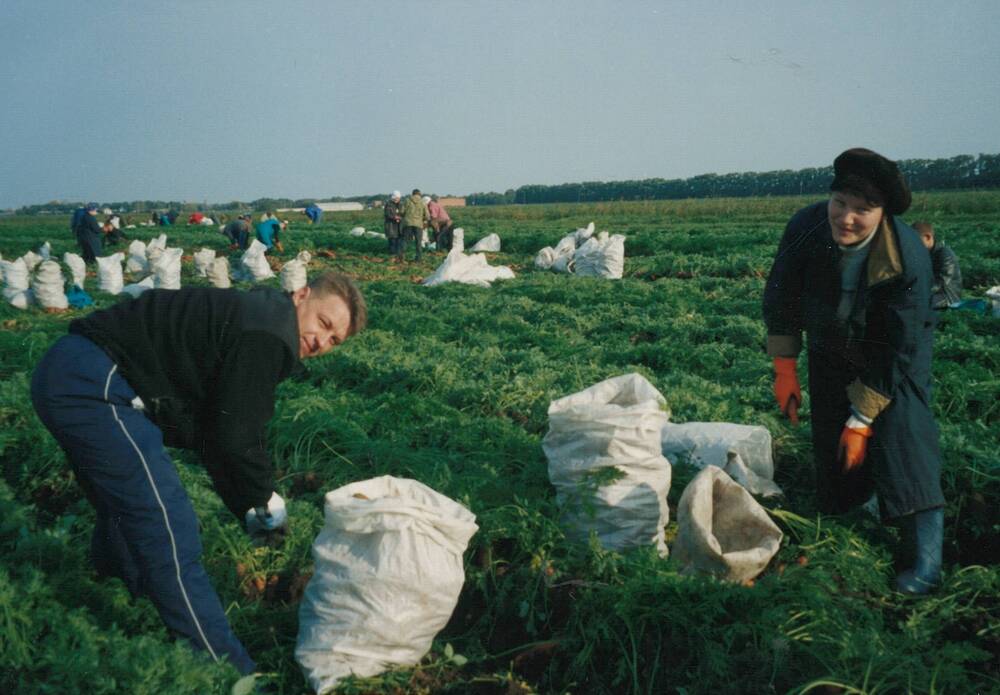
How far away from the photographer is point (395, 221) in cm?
1755

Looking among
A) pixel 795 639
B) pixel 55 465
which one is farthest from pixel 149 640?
pixel 55 465

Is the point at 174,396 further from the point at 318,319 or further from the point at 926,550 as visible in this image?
the point at 926,550

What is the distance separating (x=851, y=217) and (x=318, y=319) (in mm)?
2132

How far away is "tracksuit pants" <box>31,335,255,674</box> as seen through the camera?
7.23 feet

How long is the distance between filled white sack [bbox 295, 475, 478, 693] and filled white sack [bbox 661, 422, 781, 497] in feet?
5.13

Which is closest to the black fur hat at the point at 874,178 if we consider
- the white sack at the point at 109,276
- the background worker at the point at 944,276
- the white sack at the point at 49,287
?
the background worker at the point at 944,276

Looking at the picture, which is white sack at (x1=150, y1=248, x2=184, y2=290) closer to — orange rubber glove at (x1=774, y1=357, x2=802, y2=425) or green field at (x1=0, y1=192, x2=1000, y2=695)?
green field at (x1=0, y1=192, x2=1000, y2=695)

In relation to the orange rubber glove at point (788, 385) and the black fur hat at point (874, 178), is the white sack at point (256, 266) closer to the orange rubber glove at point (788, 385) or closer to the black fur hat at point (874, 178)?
the orange rubber glove at point (788, 385)

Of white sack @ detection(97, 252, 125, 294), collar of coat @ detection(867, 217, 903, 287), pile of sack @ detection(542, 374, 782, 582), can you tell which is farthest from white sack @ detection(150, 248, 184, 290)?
collar of coat @ detection(867, 217, 903, 287)

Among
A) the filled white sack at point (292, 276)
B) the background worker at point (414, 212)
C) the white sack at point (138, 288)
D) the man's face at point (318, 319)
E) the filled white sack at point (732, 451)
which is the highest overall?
the background worker at point (414, 212)

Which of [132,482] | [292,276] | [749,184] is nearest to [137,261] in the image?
[292,276]

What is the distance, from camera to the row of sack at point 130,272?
10.4m

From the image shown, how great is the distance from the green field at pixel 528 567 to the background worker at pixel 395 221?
39.0 ft

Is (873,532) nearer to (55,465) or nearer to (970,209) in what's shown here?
(55,465)
